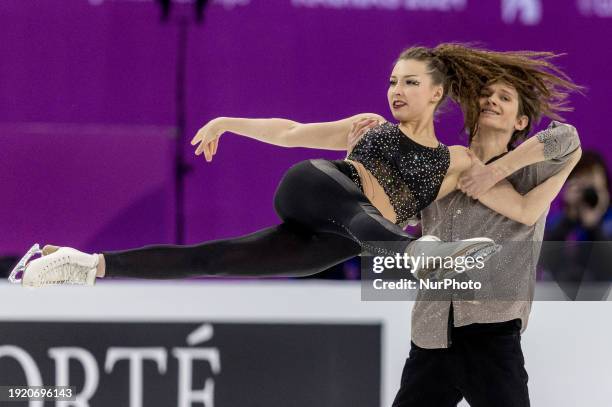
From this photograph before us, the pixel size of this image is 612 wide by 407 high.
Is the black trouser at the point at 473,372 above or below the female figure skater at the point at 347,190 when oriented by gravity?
below

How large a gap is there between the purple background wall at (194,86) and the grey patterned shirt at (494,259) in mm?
2279

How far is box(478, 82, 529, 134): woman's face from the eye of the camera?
2.97m

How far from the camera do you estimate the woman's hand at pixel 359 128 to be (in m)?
3.18

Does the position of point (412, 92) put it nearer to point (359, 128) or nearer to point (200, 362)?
point (359, 128)

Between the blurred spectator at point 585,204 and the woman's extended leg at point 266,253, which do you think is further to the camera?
the blurred spectator at point 585,204

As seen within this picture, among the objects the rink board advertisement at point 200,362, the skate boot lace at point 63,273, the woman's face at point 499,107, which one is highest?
the woman's face at point 499,107

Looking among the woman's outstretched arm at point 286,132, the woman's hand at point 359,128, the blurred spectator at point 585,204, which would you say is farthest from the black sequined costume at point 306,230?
the blurred spectator at point 585,204

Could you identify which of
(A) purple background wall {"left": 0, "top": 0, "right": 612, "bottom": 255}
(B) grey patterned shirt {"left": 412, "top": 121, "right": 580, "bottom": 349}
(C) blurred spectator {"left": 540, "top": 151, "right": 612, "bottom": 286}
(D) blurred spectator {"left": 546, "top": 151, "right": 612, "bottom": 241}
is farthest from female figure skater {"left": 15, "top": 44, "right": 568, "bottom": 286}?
(A) purple background wall {"left": 0, "top": 0, "right": 612, "bottom": 255}

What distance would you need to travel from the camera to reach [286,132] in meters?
3.34

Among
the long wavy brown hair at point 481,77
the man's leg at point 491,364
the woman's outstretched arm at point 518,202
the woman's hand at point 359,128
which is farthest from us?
the woman's hand at point 359,128

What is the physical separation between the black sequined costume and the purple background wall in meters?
2.14

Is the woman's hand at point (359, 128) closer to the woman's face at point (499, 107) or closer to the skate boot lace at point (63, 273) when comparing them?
the woman's face at point (499, 107)

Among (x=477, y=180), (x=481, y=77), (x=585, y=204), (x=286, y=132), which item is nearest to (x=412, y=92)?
(x=481, y=77)

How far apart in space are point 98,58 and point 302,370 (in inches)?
108
